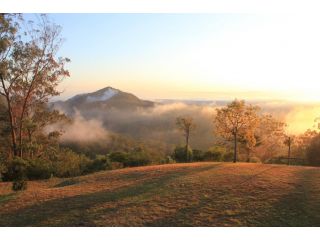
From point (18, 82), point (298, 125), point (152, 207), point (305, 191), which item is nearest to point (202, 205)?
point (152, 207)

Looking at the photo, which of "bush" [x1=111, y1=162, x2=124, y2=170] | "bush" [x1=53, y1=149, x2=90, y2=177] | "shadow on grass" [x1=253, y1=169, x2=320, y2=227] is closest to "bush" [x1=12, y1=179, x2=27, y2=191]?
"bush" [x1=53, y1=149, x2=90, y2=177]

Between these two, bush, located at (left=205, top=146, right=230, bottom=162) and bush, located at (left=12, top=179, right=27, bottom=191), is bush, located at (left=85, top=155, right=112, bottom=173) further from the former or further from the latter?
bush, located at (left=12, top=179, right=27, bottom=191)

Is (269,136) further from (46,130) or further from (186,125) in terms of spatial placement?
(46,130)

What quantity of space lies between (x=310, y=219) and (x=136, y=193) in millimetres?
5239

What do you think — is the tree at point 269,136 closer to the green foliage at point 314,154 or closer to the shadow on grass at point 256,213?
the green foliage at point 314,154

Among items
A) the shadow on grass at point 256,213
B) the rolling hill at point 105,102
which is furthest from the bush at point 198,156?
the rolling hill at point 105,102

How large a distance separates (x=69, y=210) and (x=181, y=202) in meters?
3.15

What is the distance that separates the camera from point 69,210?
9.66m

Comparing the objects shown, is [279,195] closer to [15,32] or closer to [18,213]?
[18,213]

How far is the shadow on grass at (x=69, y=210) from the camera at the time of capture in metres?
8.78

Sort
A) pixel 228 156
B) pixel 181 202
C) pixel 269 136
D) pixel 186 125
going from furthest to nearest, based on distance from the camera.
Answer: pixel 269 136
pixel 186 125
pixel 228 156
pixel 181 202

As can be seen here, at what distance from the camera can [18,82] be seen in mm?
21859

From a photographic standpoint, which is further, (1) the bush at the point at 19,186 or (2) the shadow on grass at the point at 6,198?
(1) the bush at the point at 19,186

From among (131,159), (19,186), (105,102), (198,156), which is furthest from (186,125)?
(105,102)
